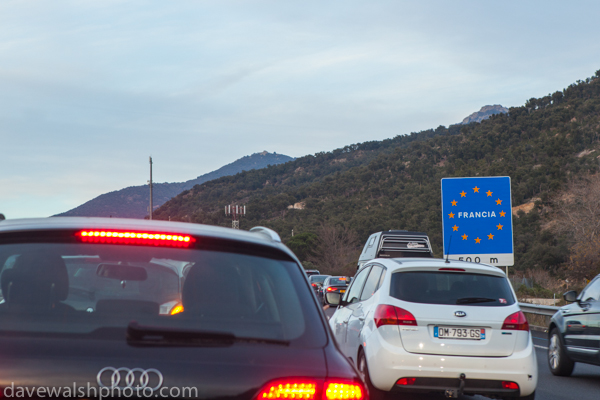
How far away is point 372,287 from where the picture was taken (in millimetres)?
8758

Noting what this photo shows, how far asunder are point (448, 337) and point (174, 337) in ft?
18.0

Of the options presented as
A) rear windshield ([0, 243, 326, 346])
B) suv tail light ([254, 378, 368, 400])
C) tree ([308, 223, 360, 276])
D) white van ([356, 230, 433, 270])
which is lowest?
tree ([308, 223, 360, 276])

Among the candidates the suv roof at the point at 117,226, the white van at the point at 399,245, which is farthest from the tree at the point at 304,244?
the suv roof at the point at 117,226

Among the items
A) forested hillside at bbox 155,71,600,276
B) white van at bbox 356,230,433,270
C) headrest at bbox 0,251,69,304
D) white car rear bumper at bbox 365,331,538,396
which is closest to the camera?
headrest at bbox 0,251,69,304

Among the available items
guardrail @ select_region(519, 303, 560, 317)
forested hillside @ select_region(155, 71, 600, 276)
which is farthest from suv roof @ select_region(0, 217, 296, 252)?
forested hillside @ select_region(155, 71, 600, 276)

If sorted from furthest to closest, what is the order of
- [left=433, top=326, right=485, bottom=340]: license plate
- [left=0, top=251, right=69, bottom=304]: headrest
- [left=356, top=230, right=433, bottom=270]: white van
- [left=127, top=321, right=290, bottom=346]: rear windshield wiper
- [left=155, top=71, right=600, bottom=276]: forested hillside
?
[left=155, top=71, right=600, bottom=276]: forested hillside → [left=356, top=230, right=433, bottom=270]: white van → [left=433, top=326, right=485, bottom=340]: license plate → [left=0, top=251, right=69, bottom=304]: headrest → [left=127, top=321, right=290, bottom=346]: rear windshield wiper

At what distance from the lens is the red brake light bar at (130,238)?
9.71 ft

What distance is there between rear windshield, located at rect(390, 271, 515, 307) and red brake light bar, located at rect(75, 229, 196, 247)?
17.2 ft

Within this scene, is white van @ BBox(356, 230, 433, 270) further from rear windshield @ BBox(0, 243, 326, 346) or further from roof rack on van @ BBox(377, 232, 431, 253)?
rear windshield @ BBox(0, 243, 326, 346)

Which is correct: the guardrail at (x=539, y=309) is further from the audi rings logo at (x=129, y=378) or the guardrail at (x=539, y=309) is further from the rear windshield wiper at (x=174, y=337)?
the audi rings logo at (x=129, y=378)

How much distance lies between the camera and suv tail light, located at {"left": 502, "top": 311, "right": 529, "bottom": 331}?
774 cm

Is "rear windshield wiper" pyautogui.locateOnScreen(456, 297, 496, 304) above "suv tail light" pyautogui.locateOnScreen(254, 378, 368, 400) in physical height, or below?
below

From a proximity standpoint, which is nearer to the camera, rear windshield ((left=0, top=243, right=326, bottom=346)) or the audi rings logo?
the audi rings logo

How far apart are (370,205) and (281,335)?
3468 inches
